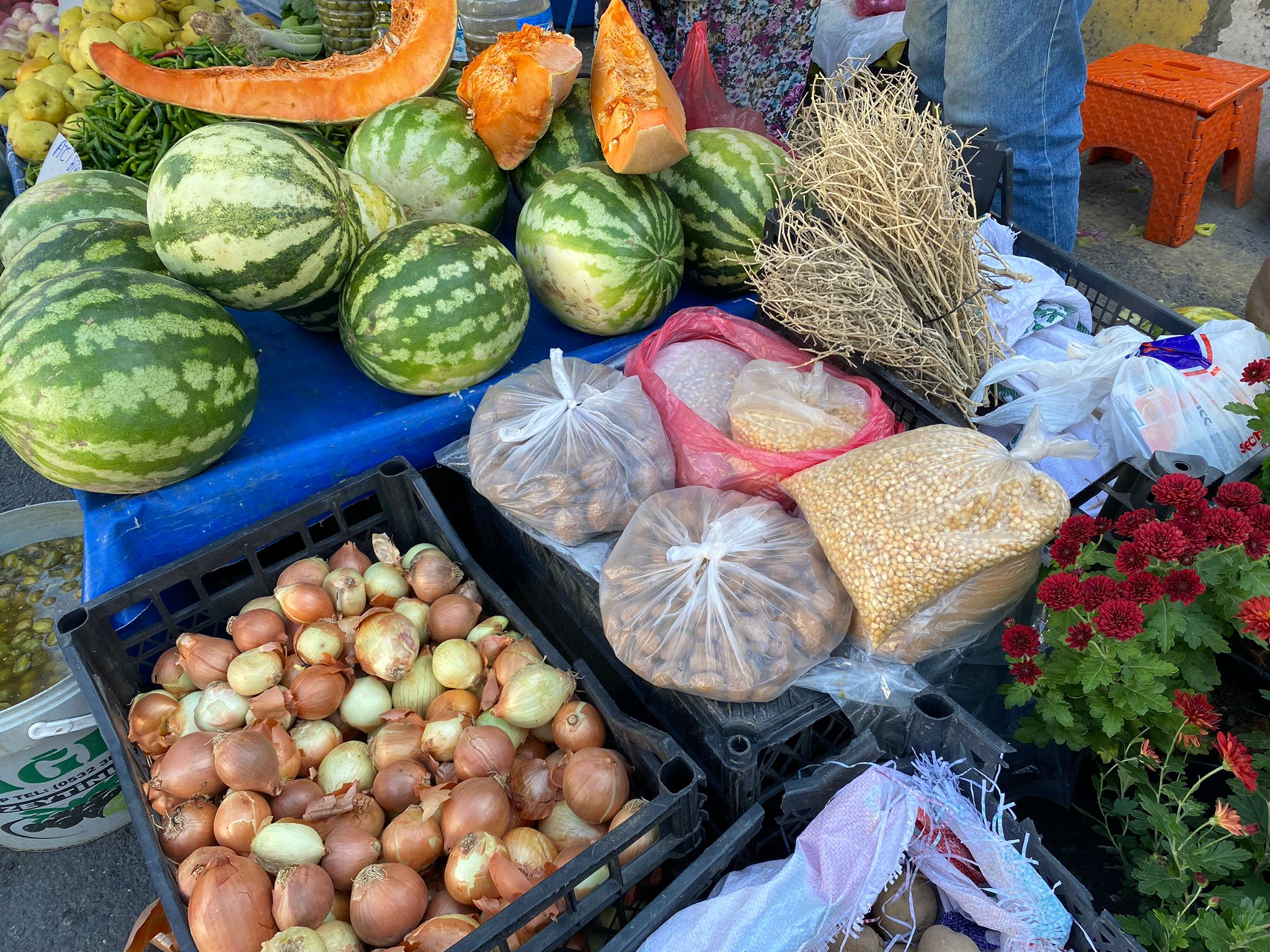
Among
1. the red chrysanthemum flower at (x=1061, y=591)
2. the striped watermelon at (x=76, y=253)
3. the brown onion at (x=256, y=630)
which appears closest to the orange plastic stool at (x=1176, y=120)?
the red chrysanthemum flower at (x=1061, y=591)

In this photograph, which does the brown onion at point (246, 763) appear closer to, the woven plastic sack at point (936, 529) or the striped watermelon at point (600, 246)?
A: the woven plastic sack at point (936, 529)

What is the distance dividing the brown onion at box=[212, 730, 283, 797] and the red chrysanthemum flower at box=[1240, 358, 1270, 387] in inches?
69.0

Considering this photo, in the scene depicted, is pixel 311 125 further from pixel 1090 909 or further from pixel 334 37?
pixel 1090 909

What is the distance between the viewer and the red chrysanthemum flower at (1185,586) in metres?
1.03

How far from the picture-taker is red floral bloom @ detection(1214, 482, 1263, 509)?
1.12m

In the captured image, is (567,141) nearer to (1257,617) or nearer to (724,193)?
(724,193)

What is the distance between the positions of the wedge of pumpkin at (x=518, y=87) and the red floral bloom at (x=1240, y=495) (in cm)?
166

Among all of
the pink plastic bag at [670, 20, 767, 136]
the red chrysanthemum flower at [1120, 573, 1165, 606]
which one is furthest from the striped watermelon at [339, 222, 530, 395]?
the red chrysanthemum flower at [1120, 573, 1165, 606]

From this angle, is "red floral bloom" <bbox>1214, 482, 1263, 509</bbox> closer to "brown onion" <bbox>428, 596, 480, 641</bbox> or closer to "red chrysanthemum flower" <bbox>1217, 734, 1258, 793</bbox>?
"red chrysanthemum flower" <bbox>1217, 734, 1258, 793</bbox>

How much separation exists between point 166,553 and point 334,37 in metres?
2.18

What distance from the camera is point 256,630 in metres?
1.41

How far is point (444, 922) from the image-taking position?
1.05 metres

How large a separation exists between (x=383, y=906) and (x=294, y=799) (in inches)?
10.8

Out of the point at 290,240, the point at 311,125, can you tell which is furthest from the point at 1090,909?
the point at 311,125
